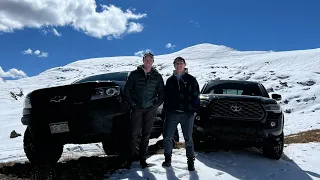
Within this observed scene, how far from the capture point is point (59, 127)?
512cm

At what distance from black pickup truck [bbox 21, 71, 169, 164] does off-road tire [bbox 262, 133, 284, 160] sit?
288 cm

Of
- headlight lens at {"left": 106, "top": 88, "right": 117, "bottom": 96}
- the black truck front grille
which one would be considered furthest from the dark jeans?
the black truck front grille

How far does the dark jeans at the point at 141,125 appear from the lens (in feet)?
17.1

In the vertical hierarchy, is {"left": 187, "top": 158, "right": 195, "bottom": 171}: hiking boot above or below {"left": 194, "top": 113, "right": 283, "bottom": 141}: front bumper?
below

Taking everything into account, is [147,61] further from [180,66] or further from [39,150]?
[39,150]

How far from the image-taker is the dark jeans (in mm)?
5207

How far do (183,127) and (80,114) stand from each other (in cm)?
163

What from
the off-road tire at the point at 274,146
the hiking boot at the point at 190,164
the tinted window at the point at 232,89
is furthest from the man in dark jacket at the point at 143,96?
the tinted window at the point at 232,89

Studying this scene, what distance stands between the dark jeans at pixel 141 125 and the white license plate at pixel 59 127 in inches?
39.6

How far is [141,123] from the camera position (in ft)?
17.4

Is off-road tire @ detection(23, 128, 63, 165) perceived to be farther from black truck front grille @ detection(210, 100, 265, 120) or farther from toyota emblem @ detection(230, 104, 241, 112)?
toyota emblem @ detection(230, 104, 241, 112)

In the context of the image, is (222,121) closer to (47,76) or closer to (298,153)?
(298,153)

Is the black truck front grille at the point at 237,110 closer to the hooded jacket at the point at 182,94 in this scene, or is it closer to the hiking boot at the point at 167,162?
the hooded jacket at the point at 182,94

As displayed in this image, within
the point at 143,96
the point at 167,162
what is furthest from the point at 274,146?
the point at 143,96
